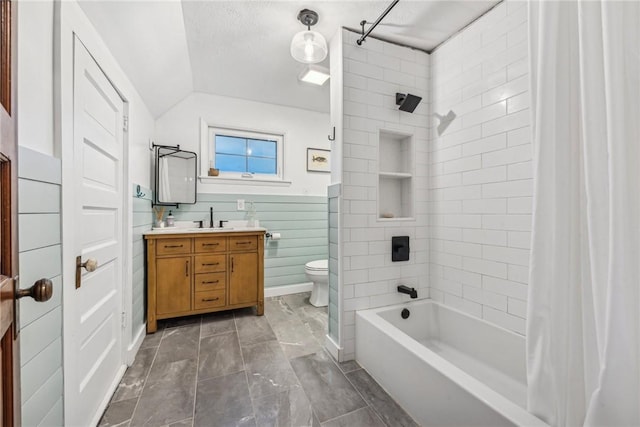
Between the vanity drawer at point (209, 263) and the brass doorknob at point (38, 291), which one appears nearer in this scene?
the brass doorknob at point (38, 291)

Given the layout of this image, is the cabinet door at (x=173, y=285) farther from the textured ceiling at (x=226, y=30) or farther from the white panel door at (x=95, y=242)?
the textured ceiling at (x=226, y=30)

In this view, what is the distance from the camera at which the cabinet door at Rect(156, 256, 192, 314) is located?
86.1 inches

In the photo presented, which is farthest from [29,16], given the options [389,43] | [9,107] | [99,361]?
[389,43]

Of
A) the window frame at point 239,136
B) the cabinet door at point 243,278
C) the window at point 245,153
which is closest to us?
the cabinet door at point 243,278

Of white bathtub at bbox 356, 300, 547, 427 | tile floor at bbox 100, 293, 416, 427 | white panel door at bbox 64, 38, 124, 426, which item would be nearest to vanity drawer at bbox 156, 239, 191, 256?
white panel door at bbox 64, 38, 124, 426

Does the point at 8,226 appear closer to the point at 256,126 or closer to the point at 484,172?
the point at 484,172

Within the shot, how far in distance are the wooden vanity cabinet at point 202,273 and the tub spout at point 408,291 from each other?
4.43ft

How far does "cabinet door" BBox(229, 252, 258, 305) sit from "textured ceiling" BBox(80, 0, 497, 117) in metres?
1.64

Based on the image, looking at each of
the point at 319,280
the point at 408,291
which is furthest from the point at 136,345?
the point at 408,291

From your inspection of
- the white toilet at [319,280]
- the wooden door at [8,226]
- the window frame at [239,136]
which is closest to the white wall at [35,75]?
the wooden door at [8,226]

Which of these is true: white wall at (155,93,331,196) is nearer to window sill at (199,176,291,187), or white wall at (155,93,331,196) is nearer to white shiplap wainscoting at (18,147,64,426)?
window sill at (199,176,291,187)

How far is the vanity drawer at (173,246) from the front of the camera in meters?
2.18

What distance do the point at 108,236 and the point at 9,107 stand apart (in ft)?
3.75

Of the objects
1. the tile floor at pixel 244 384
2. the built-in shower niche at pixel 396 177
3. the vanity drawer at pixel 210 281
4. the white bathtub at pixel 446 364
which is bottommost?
the tile floor at pixel 244 384
